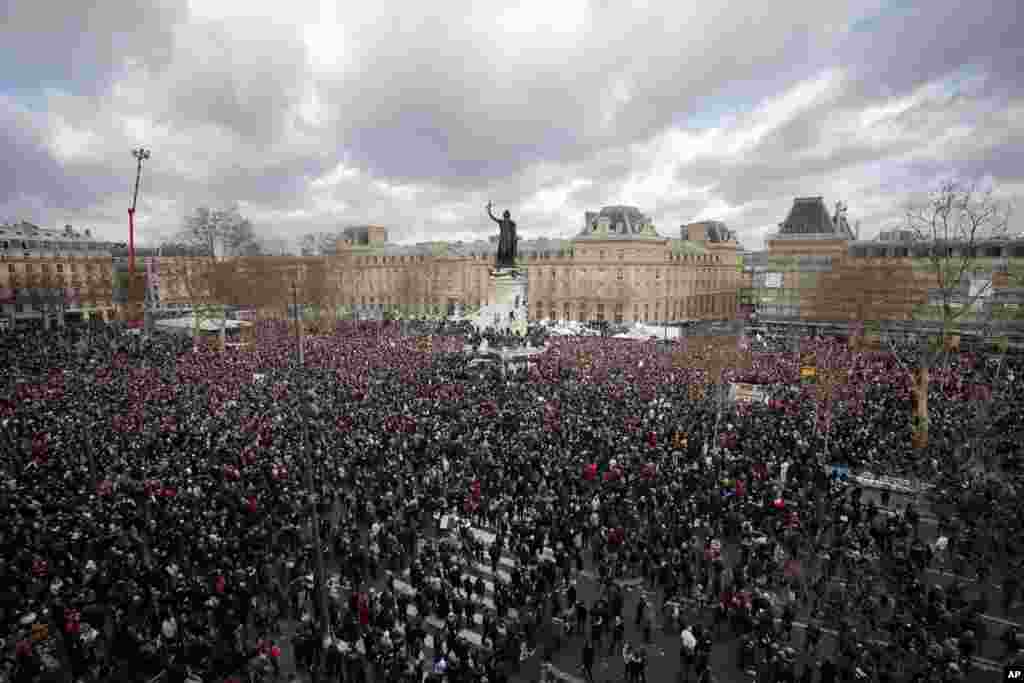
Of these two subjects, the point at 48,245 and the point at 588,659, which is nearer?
the point at 588,659

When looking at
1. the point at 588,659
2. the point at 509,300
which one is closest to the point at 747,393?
the point at 509,300

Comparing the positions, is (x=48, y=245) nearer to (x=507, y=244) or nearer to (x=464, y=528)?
(x=507, y=244)

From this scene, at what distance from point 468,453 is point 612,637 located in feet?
36.9

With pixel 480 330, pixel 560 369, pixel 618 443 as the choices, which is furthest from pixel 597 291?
pixel 618 443

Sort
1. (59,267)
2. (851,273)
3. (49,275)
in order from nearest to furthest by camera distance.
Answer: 1. (851,273)
2. (49,275)
3. (59,267)

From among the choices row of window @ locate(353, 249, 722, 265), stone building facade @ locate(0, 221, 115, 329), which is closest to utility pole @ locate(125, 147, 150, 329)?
stone building facade @ locate(0, 221, 115, 329)

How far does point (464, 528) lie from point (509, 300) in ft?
101

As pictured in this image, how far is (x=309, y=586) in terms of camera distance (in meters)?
13.3

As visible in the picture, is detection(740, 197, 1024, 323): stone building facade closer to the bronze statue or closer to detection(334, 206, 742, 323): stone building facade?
detection(334, 206, 742, 323): stone building facade

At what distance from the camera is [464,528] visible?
1533 centimetres

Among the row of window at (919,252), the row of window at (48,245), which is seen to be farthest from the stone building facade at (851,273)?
the row of window at (48,245)

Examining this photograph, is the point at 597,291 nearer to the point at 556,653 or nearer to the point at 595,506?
the point at 595,506

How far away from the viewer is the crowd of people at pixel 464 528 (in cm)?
1105

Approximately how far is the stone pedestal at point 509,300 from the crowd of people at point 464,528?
1471 cm
